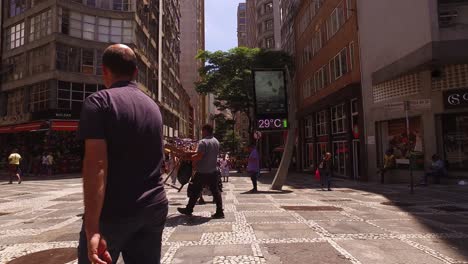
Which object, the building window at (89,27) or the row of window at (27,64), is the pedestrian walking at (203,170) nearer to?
the row of window at (27,64)

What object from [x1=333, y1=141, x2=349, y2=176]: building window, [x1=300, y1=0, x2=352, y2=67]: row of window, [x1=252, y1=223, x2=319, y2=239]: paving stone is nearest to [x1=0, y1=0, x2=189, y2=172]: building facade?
[x1=300, y1=0, x2=352, y2=67]: row of window

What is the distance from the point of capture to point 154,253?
7.40ft

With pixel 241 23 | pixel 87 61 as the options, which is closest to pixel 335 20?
pixel 87 61

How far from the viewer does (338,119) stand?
25531mm

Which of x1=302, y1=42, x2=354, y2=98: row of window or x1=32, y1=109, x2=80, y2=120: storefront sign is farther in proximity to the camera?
x1=32, y1=109, x2=80, y2=120: storefront sign

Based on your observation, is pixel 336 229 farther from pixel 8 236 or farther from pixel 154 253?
pixel 8 236

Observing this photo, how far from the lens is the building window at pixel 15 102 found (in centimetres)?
3497

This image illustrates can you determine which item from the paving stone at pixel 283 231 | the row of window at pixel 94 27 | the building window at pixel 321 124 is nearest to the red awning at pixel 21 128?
the row of window at pixel 94 27

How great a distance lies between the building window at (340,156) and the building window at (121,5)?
23.2 metres

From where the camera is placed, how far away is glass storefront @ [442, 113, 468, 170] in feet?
50.5

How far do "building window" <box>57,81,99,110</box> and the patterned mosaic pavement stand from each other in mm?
22537

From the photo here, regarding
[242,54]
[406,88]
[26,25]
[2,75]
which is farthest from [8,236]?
[2,75]

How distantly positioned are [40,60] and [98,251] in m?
35.6

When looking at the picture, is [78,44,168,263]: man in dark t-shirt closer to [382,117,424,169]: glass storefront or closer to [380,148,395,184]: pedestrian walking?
[382,117,424,169]: glass storefront
